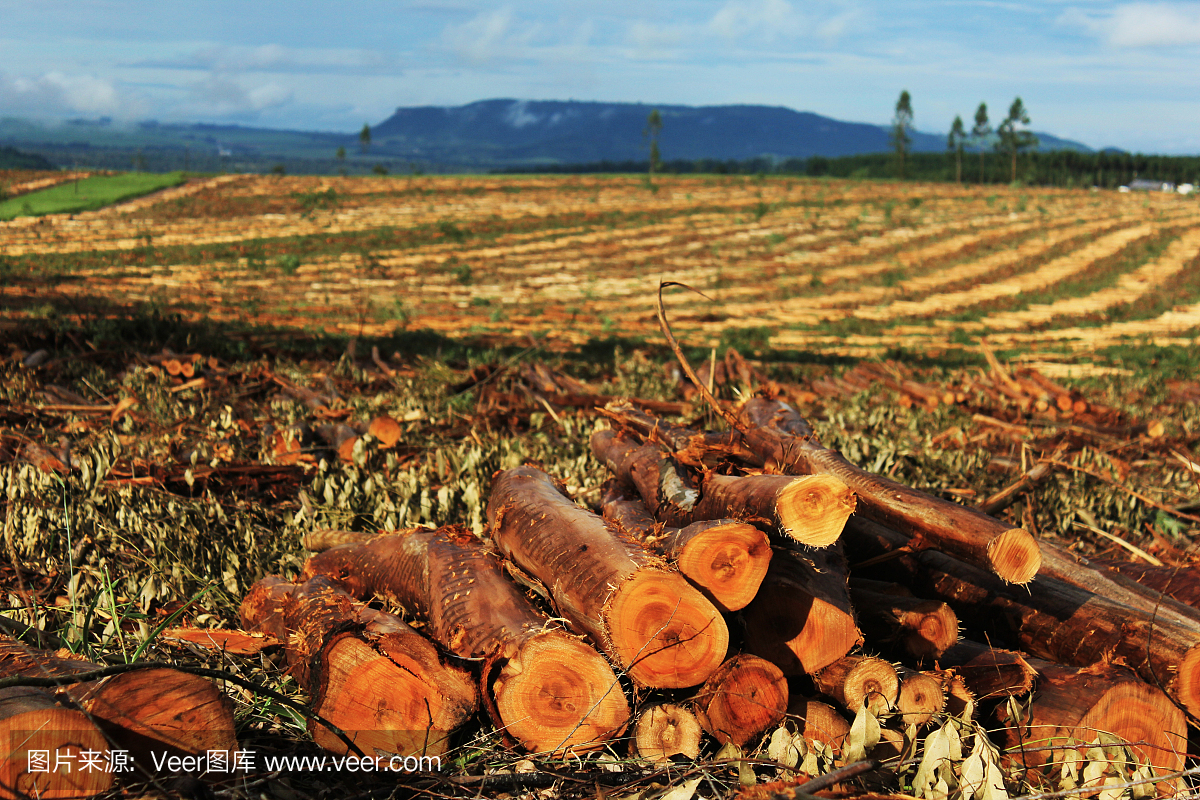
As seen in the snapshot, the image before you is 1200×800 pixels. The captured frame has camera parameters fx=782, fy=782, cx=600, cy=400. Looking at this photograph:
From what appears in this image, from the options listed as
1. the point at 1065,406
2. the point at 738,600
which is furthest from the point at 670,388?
the point at 738,600

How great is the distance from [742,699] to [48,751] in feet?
6.08

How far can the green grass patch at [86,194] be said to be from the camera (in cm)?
3372

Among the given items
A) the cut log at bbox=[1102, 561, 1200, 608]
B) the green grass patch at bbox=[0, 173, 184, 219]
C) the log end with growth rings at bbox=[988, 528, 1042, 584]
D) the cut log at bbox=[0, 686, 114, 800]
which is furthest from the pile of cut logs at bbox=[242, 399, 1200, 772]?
the green grass patch at bbox=[0, 173, 184, 219]

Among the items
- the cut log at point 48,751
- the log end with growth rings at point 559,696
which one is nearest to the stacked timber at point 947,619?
the log end with growth rings at point 559,696

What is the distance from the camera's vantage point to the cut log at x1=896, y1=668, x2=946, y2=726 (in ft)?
8.42

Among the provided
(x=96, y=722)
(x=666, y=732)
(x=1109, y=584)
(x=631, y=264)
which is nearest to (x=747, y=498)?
(x=666, y=732)

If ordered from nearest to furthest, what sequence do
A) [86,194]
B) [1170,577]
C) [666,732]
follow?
[666,732], [1170,577], [86,194]

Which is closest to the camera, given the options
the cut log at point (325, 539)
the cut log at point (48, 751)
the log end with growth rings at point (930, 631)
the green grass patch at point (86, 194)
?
the cut log at point (48, 751)

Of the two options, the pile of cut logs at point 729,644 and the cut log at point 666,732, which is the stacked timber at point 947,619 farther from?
the cut log at point 666,732

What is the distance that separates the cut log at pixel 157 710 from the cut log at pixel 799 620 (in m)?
1.64

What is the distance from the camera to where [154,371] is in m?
7.73

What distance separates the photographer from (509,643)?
2596 mm

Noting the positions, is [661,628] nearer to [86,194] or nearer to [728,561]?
[728,561]

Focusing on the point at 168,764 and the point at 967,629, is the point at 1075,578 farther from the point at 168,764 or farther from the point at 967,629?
the point at 168,764
